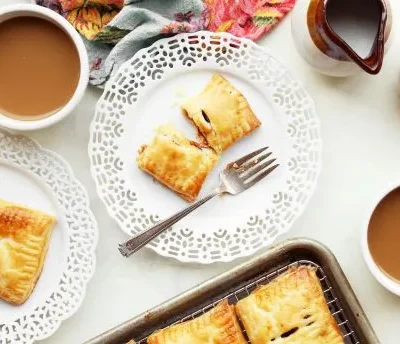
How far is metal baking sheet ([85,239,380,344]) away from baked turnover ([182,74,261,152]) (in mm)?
277

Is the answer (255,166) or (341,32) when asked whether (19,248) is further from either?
(341,32)

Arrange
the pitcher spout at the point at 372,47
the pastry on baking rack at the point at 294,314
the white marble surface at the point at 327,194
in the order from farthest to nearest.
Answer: the white marble surface at the point at 327,194 → the pastry on baking rack at the point at 294,314 → the pitcher spout at the point at 372,47

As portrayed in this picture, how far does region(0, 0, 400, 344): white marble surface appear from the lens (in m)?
2.09

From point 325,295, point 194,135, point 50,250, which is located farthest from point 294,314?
point 50,250

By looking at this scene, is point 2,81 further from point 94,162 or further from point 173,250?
point 173,250

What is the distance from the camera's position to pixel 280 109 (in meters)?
2.09

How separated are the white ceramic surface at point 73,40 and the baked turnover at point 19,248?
8.1 inches

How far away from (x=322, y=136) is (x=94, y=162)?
1.80ft

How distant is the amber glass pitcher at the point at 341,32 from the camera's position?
6.22ft

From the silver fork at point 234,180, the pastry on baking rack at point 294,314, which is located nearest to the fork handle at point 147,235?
the silver fork at point 234,180

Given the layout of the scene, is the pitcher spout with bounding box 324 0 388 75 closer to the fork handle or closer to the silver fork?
the silver fork

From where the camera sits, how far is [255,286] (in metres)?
2.06

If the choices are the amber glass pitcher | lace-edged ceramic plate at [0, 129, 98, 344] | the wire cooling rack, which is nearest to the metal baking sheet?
the wire cooling rack

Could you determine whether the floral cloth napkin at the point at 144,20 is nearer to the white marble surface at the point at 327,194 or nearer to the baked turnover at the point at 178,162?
the white marble surface at the point at 327,194
